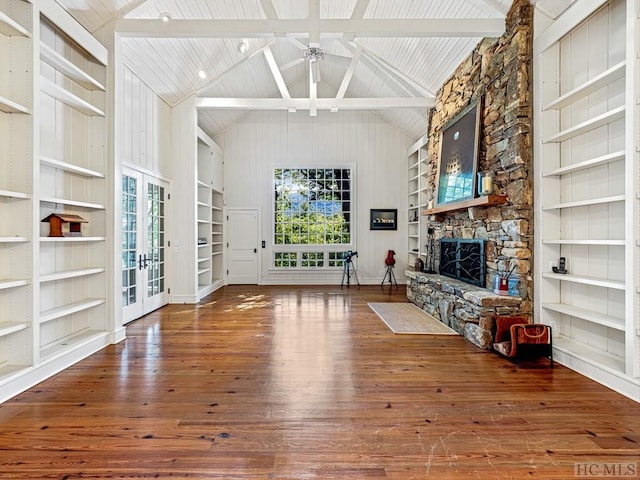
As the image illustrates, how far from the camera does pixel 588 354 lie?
3.31 m

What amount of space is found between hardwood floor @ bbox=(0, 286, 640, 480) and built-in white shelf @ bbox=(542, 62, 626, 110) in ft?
8.33

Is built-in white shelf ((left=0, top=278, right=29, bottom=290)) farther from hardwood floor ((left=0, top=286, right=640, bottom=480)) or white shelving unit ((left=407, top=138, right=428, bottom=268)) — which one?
white shelving unit ((left=407, top=138, right=428, bottom=268))

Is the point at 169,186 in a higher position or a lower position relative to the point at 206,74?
lower

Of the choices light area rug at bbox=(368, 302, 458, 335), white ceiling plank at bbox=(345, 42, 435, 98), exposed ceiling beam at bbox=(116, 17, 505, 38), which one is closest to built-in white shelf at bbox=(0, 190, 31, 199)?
exposed ceiling beam at bbox=(116, 17, 505, 38)

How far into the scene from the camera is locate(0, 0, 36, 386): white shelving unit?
2.98m

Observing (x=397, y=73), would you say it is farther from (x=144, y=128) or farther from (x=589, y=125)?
(x=144, y=128)

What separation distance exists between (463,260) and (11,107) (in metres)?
5.27

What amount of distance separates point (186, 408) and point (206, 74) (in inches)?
224

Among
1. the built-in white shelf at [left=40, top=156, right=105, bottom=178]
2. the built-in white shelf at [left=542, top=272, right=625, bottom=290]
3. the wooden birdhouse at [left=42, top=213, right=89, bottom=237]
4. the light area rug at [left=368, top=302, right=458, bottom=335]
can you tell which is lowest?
the light area rug at [left=368, top=302, right=458, bottom=335]

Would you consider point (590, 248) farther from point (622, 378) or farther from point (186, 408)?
point (186, 408)

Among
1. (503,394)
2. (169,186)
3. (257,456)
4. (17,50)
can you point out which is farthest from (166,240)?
(503,394)

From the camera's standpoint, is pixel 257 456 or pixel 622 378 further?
pixel 622 378

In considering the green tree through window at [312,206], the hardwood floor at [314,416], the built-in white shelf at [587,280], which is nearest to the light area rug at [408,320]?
the hardwood floor at [314,416]

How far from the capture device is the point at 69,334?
12.9 feet
